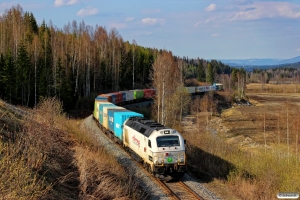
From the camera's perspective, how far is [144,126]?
2016 centimetres

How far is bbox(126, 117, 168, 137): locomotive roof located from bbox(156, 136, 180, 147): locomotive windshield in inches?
30.4

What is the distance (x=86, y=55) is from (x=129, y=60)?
24655mm

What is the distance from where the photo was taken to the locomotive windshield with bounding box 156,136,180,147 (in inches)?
696

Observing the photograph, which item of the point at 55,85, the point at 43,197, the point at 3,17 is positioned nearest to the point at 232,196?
the point at 43,197

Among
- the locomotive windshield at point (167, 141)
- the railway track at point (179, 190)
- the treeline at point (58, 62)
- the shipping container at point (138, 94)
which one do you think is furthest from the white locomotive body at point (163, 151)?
the shipping container at point (138, 94)

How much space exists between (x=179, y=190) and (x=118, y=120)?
11.3 m

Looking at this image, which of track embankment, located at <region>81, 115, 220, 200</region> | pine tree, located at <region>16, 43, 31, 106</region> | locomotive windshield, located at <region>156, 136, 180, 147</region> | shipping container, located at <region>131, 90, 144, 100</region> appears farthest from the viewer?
shipping container, located at <region>131, 90, 144, 100</region>

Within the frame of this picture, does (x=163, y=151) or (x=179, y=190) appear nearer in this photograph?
(x=179, y=190)

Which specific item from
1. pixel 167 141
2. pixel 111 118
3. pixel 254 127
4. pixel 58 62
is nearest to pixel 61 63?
pixel 58 62

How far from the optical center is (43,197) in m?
9.46

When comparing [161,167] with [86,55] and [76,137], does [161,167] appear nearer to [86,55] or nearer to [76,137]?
[76,137]

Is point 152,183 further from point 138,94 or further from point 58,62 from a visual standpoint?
point 138,94

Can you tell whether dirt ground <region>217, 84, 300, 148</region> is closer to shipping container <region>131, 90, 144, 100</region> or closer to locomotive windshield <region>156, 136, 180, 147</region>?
shipping container <region>131, 90, 144, 100</region>

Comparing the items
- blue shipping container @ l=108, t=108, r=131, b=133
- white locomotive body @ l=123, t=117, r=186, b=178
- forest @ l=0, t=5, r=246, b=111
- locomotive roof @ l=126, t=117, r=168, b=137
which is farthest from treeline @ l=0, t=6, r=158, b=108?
white locomotive body @ l=123, t=117, r=186, b=178
